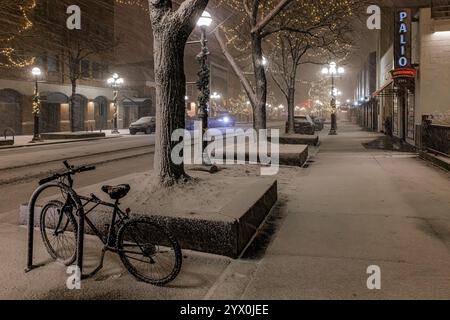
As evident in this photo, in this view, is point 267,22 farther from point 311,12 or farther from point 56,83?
point 56,83

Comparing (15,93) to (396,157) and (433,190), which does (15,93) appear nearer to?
(396,157)

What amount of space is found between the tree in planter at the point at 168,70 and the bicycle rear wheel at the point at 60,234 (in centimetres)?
191

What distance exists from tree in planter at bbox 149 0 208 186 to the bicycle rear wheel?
191 cm

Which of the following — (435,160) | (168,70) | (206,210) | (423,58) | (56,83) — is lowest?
(206,210)

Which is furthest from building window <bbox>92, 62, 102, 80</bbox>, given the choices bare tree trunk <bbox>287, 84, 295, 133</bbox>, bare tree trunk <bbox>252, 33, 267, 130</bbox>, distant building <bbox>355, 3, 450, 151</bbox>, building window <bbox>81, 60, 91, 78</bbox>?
distant building <bbox>355, 3, 450, 151</bbox>

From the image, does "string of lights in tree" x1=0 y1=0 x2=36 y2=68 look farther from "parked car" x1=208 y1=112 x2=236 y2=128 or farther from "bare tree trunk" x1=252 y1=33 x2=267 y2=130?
"parked car" x1=208 y1=112 x2=236 y2=128

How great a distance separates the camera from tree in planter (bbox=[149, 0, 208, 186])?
727 cm

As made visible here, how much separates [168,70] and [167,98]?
47 cm

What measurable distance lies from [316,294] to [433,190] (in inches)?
260

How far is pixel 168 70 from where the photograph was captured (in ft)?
24.2

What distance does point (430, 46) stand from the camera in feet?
61.5

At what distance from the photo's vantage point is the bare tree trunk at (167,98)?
7.30 meters

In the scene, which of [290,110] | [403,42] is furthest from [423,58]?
[290,110]
